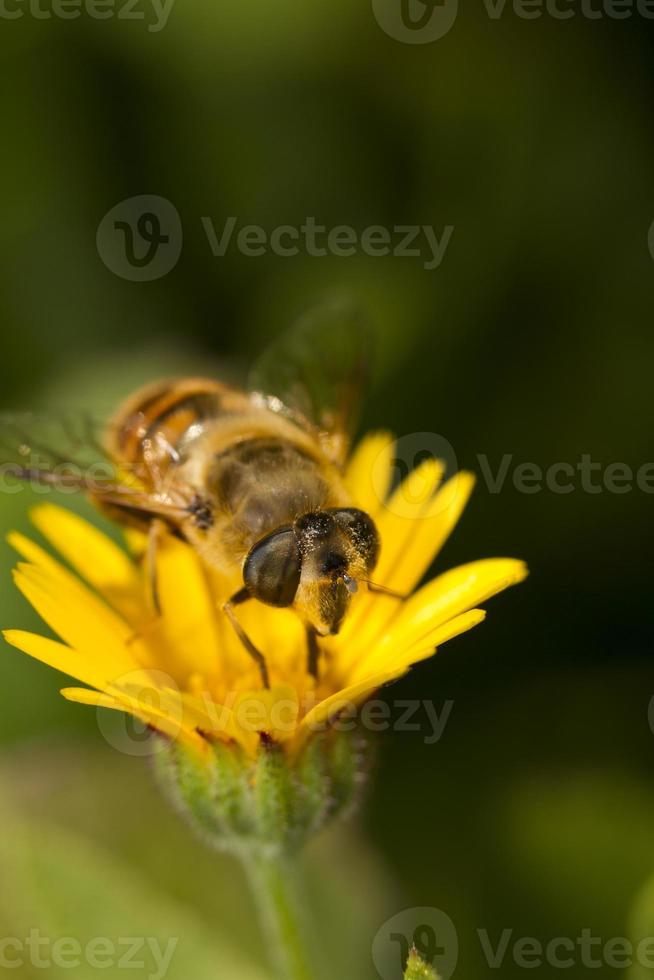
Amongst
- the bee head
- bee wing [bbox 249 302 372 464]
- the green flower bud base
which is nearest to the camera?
the bee head

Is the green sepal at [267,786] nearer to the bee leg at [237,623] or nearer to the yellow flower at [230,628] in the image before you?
the yellow flower at [230,628]

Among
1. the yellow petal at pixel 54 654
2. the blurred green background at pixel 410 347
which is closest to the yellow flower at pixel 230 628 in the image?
the yellow petal at pixel 54 654

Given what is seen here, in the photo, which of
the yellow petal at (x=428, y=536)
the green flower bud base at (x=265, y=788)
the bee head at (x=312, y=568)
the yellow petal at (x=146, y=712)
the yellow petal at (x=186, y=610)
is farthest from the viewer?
the yellow petal at (x=186, y=610)

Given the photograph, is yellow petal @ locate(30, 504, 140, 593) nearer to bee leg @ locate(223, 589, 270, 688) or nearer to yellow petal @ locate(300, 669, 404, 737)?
bee leg @ locate(223, 589, 270, 688)

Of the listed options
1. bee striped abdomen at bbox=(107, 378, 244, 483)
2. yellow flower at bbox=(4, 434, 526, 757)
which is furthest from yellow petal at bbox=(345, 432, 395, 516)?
bee striped abdomen at bbox=(107, 378, 244, 483)

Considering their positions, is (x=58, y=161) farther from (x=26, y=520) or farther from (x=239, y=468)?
(x=239, y=468)

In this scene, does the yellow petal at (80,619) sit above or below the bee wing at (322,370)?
below

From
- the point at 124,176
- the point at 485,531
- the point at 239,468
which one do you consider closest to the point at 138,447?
the point at 239,468
